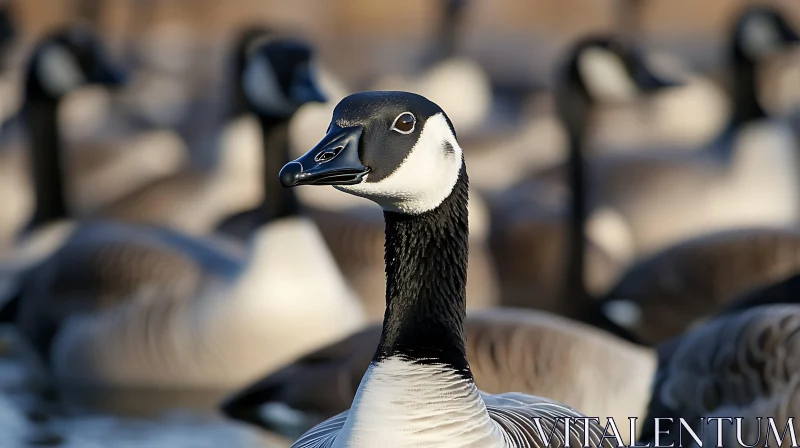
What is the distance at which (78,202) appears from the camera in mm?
13195

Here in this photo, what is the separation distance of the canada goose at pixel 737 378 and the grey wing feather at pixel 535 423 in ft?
2.61

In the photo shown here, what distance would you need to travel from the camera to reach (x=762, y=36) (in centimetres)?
1261

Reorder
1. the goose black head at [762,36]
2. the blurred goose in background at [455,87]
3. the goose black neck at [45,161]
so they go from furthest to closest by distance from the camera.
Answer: the blurred goose in background at [455,87] < the goose black head at [762,36] < the goose black neck at [45,161]

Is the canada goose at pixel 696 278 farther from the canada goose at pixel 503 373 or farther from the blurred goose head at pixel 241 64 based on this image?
the blurred goose head at pixel 241 64

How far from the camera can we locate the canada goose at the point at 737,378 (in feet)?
16.7

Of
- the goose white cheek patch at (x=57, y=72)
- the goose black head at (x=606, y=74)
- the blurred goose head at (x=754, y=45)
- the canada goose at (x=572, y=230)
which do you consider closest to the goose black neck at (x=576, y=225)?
the canada goose at (x=572, y=230)

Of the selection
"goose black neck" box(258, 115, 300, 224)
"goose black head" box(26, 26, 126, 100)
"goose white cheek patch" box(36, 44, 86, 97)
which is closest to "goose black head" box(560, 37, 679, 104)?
"goose black neck" box(258, 115, 300, 224)

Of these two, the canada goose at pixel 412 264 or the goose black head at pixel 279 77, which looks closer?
the canada goose at pixel 412 264

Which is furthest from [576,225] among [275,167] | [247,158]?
[247,158]

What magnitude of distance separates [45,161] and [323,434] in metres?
6.50

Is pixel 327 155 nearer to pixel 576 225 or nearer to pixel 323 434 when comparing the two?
pixel 323 434

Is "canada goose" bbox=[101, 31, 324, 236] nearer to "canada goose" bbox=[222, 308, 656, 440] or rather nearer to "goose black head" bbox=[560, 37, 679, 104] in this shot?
"canada goose" bbox=[222, 308, 656, 440]

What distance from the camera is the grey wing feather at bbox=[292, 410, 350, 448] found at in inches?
169

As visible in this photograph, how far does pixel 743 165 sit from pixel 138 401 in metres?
5.82
